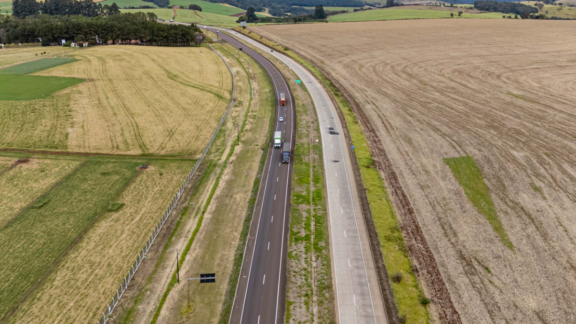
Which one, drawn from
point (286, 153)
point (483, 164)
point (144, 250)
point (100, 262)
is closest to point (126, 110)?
A: point (286, 153)

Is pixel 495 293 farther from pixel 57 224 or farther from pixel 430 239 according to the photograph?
pixel 57 224

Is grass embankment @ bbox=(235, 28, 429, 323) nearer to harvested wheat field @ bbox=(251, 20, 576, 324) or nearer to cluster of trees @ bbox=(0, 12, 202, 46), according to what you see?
harvested wheat field @ bbox=(251, 20, 576, 324)

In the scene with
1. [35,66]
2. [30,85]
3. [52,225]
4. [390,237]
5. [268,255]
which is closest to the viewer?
[268,255]

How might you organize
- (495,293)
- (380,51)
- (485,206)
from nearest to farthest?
(495,293) < (485,206) < (380,51)

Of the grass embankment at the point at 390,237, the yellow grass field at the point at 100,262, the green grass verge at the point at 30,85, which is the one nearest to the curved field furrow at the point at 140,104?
the green grass verge at the point at 30,85

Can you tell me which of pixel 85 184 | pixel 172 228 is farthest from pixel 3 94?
pixel 172 228

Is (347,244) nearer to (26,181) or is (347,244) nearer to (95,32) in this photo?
(26,181)
